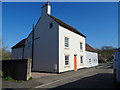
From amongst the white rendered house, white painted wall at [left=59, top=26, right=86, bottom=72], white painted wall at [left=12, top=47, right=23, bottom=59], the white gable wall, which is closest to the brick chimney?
the white rendered house

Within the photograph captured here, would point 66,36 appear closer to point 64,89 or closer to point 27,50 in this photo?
point 27,50

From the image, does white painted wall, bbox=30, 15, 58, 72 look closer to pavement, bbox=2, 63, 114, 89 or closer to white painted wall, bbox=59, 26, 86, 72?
white painted wall, bbox=59, 26, 86, 72

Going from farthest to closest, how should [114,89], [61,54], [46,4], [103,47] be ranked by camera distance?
1. [103,47]
2. [46,4]
3. [61,54]
4. [114,89]

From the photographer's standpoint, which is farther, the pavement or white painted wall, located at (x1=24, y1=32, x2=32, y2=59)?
white painted wall, located at (x1=24, y1=32, x2=32, y2=59)

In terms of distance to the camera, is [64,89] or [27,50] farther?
[27,50]

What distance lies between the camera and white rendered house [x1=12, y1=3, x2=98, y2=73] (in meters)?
19.2

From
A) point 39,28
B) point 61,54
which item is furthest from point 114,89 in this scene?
point 39,28

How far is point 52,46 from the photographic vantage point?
19.7m

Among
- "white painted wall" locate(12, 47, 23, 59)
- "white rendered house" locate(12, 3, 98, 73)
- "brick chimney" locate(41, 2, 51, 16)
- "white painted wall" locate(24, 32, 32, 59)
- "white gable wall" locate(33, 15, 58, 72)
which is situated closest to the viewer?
"white rendered house" locate(12, 3, 98, 73)

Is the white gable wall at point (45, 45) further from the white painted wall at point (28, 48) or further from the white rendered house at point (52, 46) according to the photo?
the white painted wall at point (28, 48)

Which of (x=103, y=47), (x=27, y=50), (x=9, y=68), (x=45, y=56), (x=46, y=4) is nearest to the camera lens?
(x=9, y=68)

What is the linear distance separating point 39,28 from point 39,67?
5922 mm

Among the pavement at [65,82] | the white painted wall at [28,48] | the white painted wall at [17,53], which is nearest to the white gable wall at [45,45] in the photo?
the white painted wall at [28,48]

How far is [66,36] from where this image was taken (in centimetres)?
2097
